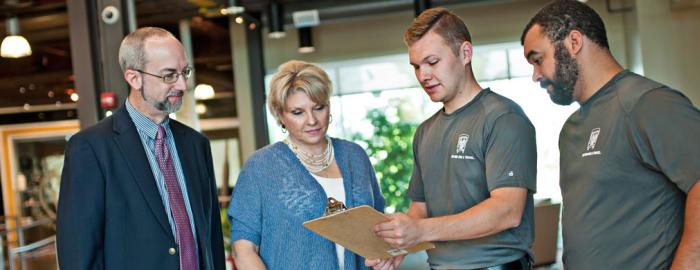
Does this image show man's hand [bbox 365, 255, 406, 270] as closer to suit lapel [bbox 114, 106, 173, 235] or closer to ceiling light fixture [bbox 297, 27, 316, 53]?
suit lapel [bbox 114, 106, 173, 235]

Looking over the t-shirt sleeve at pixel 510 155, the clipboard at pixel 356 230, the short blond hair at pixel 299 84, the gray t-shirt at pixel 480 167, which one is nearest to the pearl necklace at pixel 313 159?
the short blond hair at pixel 299 84

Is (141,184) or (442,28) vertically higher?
(442,28)

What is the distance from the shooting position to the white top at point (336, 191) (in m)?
2.84

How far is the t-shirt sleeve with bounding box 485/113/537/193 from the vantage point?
2365mm

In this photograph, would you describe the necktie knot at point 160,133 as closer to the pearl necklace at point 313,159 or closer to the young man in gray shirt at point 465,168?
the pearl necklace at point 313,159

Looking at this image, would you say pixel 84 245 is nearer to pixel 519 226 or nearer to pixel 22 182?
pixel 519 226

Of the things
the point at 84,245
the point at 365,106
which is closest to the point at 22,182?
the point at 365,106

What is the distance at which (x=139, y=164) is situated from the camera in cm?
262

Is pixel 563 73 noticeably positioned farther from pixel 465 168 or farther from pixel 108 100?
pixel 108 100

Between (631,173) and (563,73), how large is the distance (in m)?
0.35

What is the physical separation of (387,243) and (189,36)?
7.18m

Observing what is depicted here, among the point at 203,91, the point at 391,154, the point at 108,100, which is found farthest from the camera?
the point at 203,91

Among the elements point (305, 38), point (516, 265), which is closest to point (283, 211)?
point (516, 265)

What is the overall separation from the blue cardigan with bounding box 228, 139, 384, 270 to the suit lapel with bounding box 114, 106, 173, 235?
31cm
